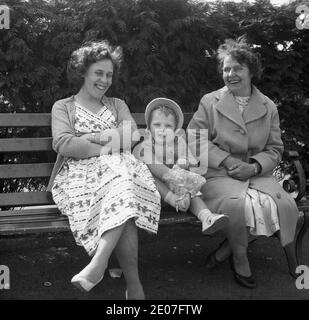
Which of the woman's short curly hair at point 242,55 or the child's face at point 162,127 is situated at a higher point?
the woman's short curly hair at point 242,55

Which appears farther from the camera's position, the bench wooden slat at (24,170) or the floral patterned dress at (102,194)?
the bench wooden slat at (24,170)

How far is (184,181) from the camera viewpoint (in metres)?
3.34

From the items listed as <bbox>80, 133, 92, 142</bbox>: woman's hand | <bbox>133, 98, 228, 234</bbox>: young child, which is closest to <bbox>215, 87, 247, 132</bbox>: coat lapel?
<bbox>133, 98, 228, 234</bbox>: young child

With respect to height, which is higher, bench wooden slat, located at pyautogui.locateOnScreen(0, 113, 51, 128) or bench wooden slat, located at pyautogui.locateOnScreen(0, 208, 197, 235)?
bench wooden slat, located at pyautogui.locateOnScreen(0, 113, 51, 128)

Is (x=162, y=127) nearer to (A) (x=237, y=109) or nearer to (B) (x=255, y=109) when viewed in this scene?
(A) (x=237, y=109)

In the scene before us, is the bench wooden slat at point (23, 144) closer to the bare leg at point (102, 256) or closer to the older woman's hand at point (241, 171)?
the bare leg at point (102, 256)

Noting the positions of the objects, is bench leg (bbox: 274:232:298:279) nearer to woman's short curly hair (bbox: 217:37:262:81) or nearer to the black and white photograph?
the black and white photograph

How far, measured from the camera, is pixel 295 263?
3705 millimetres

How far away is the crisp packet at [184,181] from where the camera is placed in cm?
334

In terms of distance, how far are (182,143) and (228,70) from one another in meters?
0.70

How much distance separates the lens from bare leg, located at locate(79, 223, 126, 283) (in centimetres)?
269
